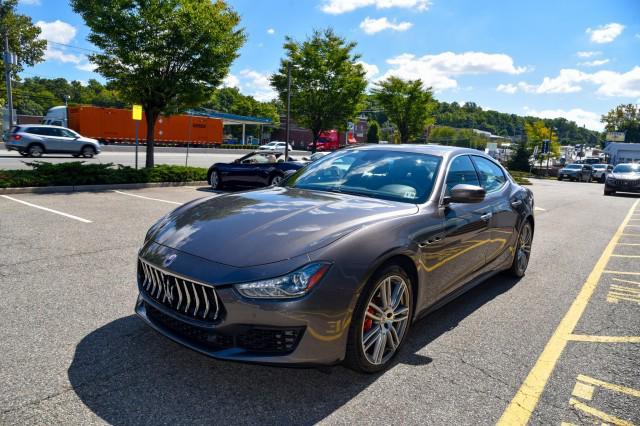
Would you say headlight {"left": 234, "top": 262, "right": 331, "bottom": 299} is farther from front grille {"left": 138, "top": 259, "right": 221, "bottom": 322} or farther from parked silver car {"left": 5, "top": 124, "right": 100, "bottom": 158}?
parked silver car {"left": 5, "top": 124, "right": 100, "bottom": 158}

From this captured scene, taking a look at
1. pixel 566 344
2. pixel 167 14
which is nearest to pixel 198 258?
pixel 566 344

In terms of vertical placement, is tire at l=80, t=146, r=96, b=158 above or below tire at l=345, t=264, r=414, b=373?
above

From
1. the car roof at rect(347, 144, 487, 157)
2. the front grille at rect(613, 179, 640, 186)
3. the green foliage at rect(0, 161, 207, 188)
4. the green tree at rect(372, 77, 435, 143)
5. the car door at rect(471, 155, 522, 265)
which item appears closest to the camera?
the car roof at rect(347, 144, 487, 157)

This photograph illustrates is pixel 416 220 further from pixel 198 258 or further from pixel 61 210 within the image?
pixel 61 210

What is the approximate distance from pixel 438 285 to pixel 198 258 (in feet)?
6.14

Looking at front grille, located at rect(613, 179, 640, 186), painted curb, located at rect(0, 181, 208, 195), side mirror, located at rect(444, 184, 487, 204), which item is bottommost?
painted curb, located at rect(0, 181, 208, 195)

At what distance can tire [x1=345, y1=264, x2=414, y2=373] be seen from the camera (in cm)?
270

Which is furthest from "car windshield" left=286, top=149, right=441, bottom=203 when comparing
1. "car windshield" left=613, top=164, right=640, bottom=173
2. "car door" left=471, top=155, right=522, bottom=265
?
"car windshield" left=613, top=164, right=640, bottom=173

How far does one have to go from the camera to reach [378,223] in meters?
2.95

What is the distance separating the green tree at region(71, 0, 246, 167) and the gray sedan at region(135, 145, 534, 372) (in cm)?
1121

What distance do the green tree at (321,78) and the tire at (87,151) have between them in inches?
400

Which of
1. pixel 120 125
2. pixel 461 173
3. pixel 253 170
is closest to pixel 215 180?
pixel 253 170

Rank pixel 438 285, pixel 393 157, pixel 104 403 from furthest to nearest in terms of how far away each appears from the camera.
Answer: pixel 393 157
pixel 438 285
pixel 104 403

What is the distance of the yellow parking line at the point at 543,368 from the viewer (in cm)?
260
